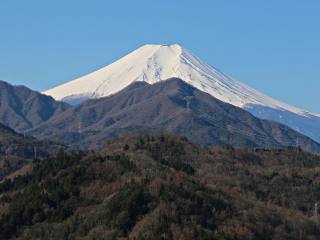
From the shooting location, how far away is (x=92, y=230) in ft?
217

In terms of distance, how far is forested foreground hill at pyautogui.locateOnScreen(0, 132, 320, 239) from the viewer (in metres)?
66.6

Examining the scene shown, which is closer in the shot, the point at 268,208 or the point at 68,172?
the point at 268,208

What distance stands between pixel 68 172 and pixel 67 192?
14.6 metres

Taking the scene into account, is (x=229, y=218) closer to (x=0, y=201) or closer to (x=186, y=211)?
(x=186, y=211)

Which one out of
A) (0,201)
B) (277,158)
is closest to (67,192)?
(0,201)

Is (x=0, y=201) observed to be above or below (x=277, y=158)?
below

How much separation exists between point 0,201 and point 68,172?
1399cm

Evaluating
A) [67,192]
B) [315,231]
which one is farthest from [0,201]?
[315,231]

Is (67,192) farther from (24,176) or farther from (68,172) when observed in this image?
(24,176)

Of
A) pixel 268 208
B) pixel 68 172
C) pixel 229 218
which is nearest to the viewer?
pixel 229 218

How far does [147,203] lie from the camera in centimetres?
7062

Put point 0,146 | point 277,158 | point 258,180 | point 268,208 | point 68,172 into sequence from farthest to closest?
point 0,146 → point 277,158 → point 258,180 → point 68,172 → point 268,208

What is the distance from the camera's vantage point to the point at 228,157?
13638 cm

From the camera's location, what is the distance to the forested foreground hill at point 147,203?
218ft
